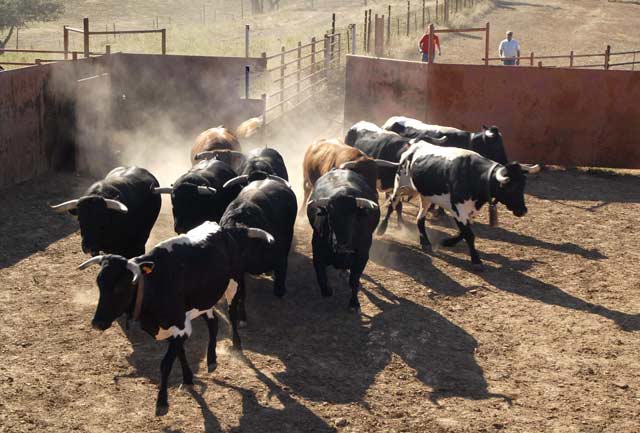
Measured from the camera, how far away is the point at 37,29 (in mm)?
54438

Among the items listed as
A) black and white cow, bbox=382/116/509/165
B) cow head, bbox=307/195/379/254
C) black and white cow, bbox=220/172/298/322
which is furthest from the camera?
black and white cow, bbox=382/116/509/165

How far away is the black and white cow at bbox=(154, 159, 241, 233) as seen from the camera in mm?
8984

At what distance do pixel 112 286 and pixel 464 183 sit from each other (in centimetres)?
560

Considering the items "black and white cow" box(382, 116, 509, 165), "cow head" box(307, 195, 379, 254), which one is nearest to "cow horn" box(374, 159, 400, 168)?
"black and white cow" box(382, 116, 509, 165)

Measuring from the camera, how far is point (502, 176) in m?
10.1

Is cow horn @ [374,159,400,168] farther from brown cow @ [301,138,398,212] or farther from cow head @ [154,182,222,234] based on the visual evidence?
cow head @ [154,182,222,234]

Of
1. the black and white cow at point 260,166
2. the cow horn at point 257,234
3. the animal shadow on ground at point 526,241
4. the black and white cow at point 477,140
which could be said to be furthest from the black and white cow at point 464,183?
the cow horn at point 257,234

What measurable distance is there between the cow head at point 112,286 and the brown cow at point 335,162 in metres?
4.85

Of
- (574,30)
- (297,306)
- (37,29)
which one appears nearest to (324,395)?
(297,306)

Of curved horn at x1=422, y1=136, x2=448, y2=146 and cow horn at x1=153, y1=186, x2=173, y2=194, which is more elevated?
curved horn at x1=422, y1=136, x2=448, y2=146

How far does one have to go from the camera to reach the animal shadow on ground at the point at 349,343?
704 centimetres

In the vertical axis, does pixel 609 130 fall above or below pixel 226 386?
above

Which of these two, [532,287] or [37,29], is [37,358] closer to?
[532,287]

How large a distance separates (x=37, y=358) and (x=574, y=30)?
4056cm
